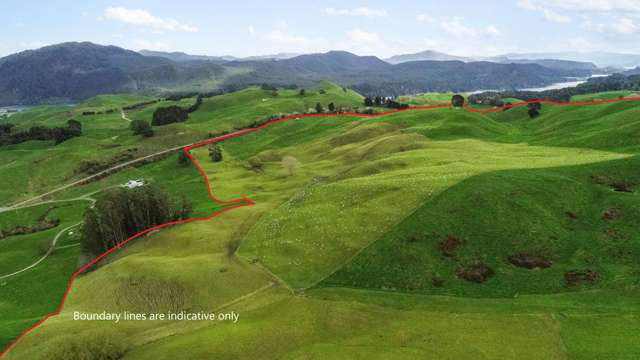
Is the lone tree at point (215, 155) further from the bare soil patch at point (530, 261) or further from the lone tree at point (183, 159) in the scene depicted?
the bare soil patch at point (530, 261)

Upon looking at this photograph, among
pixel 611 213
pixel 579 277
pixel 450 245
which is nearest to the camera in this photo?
pixel 579 277

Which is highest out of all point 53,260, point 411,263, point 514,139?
point 514,139

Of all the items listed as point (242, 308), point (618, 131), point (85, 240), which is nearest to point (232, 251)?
point (242, 308)

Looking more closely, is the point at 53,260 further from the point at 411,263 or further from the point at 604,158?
the point at 604,158

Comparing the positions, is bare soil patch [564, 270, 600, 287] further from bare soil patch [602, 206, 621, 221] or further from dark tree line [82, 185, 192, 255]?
dark tree line [82, 185, 192, 255]

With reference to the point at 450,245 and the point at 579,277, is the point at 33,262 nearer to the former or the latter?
the point at 450,245

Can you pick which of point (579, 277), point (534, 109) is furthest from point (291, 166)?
A: point (534, 109)

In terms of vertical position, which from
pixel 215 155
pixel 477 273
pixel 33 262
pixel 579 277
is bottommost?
pixel 33 262

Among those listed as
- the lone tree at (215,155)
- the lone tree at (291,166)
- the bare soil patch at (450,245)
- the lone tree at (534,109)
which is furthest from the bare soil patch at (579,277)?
the lone tree at (534,109)

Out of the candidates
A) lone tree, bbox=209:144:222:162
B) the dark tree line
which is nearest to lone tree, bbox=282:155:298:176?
the dark tree line
